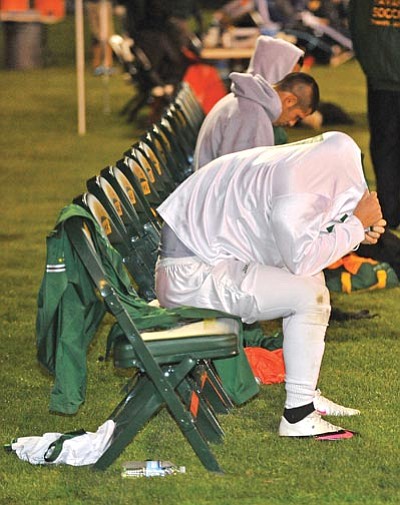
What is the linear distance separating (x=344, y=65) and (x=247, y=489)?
20242 millimetres

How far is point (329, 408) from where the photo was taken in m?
5.60

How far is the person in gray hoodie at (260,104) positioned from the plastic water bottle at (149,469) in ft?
6.47

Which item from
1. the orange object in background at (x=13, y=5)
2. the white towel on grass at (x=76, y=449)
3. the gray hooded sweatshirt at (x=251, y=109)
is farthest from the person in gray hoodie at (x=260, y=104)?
the orange object in background at (x=13, y=5)

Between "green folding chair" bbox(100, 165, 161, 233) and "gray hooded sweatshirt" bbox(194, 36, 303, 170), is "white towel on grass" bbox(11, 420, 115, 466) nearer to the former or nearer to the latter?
"green folding chair" bbox(100, 165, 161, 233)

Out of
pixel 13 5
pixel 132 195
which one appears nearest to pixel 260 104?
pixel 132 195

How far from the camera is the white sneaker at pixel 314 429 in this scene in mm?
5246

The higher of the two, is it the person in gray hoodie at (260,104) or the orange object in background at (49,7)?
the person in gray hoodie at (260,104)

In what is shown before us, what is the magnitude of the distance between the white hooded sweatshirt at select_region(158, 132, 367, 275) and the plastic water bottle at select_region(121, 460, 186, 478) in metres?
0.77

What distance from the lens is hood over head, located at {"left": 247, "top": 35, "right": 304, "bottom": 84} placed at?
7.66 m

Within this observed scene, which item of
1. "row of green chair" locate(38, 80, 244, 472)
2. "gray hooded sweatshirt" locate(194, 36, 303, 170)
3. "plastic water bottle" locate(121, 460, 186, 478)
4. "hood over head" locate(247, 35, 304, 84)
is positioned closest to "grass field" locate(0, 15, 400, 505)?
"plastic water bottle" locate(121, 460, 186, 478)

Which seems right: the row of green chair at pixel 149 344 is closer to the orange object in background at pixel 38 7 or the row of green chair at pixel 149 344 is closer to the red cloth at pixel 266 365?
the red cloth at pixel 266 365

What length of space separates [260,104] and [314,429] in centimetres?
193

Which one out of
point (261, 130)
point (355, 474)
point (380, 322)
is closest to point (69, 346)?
point (355, 474)

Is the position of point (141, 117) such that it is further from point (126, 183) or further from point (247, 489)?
point (247, 489)
